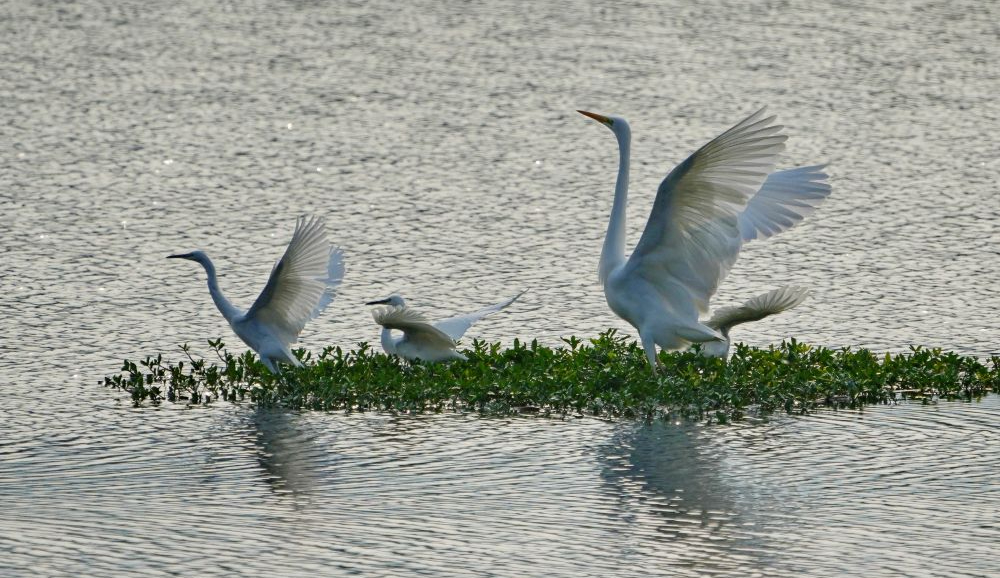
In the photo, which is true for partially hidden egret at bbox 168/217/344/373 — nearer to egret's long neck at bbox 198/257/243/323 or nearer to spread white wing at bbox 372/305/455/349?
egret's long neck at bbox 198/257/243/323

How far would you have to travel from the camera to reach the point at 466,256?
1574 centimetres

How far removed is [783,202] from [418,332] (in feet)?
8.85

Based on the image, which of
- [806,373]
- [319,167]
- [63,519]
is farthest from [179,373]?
[319,167]

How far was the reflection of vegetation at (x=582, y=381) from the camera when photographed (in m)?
11.2

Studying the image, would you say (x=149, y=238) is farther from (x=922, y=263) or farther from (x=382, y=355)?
(x=922, y=263)

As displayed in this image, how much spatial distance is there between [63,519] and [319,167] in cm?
1069

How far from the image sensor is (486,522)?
876 cm

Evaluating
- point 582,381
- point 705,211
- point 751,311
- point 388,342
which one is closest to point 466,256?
point 388,342

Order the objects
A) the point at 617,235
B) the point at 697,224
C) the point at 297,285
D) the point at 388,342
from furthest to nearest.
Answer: the point at 388,342 < the point at 617,235 < the point at 297,285 < the point at 697,224

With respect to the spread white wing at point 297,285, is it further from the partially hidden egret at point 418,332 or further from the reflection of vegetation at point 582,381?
the partially hidden egret at point 418,332

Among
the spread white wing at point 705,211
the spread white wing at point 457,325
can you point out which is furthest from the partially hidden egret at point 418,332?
the spread white wing at point 705,211

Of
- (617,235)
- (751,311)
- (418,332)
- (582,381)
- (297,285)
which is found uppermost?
(617,235)

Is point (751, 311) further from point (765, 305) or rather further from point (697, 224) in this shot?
point (697, 224)

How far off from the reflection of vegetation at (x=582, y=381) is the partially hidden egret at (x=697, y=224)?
38cm
